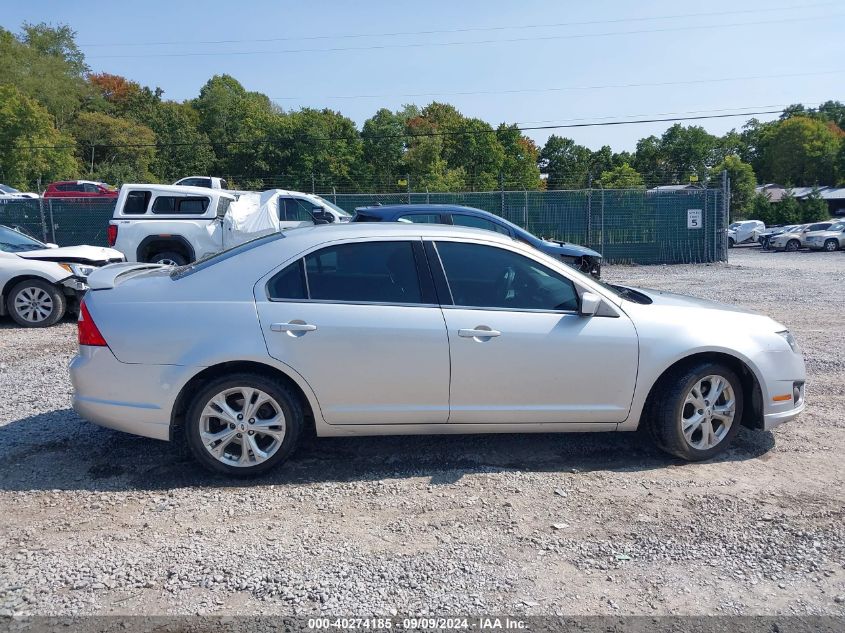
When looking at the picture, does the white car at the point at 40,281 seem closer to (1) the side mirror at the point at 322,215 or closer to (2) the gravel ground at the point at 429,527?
(2) the gravel ground at the point at 429,527

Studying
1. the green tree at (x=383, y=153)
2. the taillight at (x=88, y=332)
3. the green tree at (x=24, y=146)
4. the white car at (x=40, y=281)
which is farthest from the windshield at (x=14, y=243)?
the green tree at (x=383, y=153)

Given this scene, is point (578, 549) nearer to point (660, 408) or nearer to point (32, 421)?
point (660, 408)

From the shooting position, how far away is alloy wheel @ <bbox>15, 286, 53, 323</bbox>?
34.1 ft

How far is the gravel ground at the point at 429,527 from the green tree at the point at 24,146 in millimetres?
45984

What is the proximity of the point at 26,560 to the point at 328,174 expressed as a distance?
4969 centimetres

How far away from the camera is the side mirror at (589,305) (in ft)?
16.2

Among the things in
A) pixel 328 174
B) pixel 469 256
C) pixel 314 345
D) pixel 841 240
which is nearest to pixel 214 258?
pixel 314 345

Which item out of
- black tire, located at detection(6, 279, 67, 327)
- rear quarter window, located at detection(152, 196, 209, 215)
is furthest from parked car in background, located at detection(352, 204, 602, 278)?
black tire, located at detection(6, 279, 67, 327)

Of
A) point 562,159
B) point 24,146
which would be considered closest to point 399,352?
point 24,146

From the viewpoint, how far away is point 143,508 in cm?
445

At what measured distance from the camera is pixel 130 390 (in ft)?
15.6

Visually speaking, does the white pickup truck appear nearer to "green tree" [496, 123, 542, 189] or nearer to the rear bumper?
the rear bumper

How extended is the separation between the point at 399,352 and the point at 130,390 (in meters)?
1.72

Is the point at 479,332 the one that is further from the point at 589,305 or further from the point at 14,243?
the point at 14,243
